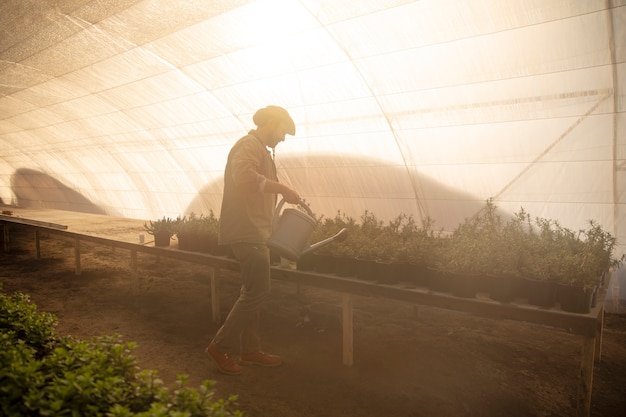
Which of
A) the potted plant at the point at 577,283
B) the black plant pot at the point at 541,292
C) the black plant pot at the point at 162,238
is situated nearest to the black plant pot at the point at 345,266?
the black plant pot at the point at 541,292

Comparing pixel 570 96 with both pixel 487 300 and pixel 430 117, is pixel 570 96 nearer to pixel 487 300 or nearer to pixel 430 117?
pixel 430 117

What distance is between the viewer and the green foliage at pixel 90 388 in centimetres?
134

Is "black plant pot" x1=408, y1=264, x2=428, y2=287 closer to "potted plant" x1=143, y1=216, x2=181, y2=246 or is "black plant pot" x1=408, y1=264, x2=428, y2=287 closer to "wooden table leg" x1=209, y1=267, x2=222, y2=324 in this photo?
"wooden table leg" x1=209, y1=267, x2=222, y2=324

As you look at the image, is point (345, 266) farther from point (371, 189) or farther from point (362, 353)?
point (371, 189)

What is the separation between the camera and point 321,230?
429 centimetres

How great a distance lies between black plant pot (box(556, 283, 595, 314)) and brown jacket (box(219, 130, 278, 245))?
208 cm

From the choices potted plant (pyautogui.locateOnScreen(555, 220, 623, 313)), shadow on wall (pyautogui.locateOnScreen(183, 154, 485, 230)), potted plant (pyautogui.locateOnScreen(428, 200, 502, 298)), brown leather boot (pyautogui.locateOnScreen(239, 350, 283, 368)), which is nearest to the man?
brown leather boot (pyautogui.locateOnScreen(239, 350, 283, 368))

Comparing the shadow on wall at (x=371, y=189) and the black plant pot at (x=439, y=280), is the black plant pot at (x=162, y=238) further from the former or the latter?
the black plant pot at (x=439, y=280)

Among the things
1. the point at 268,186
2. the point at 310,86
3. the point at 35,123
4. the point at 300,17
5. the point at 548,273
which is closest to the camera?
the point at 548,273

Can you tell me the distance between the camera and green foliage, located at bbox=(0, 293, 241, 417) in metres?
1.34

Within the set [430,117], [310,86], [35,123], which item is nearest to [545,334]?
[430,117]

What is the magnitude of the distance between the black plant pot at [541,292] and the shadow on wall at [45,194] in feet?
46.1

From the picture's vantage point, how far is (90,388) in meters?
1.41

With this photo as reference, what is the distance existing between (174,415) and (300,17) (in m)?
4.87
